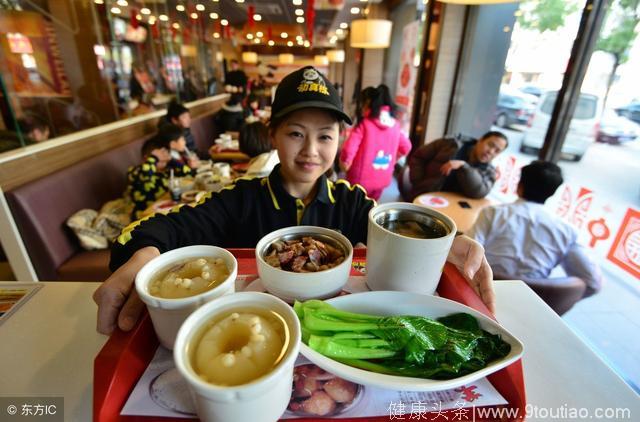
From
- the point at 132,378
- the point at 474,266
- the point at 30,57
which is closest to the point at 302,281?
the point at 132,378

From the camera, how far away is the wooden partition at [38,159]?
2.03m

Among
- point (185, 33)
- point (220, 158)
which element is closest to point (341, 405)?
point (220, 158)

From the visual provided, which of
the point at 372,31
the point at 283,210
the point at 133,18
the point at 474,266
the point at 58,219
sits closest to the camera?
the point at 474,266

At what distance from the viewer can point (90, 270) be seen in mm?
2160

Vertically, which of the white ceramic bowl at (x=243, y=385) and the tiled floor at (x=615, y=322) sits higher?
the white ceramic bowl at (x=243, y=385)

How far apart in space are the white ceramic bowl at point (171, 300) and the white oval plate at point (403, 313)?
0.63 ft

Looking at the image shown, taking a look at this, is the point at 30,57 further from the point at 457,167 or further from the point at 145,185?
the point at 457,167

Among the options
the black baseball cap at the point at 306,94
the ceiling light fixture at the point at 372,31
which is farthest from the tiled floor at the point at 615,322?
the ceiling light fixture at the point at 372,31

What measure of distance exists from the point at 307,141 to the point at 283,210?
0.36m

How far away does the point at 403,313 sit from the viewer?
70 centimetres

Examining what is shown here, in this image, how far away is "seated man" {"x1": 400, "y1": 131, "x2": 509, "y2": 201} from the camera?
9.52ft

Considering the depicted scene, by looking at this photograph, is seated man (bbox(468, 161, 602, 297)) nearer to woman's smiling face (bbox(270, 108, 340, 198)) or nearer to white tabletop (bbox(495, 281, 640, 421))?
white tabletop (bbox(495, 281, 640, 421))

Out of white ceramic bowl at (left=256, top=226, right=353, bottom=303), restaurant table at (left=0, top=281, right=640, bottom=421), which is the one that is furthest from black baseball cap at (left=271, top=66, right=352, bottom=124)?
restaurant table at (left=0, top=281, right=640, bottom=421)

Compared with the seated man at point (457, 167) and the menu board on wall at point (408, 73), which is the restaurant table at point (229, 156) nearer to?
the seated man at point (457, 167)
